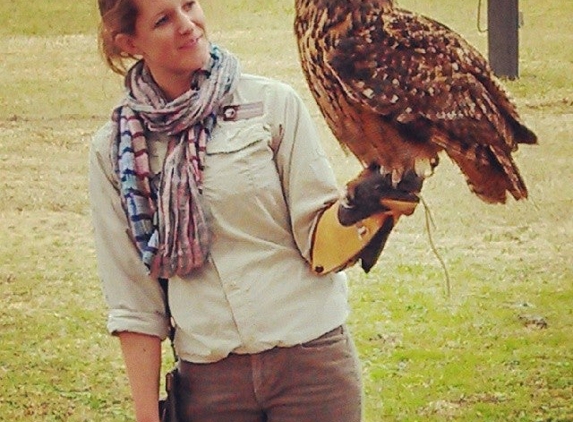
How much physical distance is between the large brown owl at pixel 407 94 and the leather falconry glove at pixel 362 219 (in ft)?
0.06

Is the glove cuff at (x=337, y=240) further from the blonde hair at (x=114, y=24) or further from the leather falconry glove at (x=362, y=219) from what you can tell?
the blonde hair at (x=114, y=24)

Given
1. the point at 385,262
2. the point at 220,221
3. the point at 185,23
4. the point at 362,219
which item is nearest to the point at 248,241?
the point at 220,221

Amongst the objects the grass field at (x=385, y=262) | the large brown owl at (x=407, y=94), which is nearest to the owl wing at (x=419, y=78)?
the large brown owl at (x=407, y=94)

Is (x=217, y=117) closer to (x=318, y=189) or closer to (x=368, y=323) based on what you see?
(x=318, y=189)

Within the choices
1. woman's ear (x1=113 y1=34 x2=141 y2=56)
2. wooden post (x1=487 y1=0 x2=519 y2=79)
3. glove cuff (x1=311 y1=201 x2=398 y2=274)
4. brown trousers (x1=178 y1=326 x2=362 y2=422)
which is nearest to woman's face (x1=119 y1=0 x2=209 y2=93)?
woman's ear (x1=113 y1=34 x2=141 y2=56)

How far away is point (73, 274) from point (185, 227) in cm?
155

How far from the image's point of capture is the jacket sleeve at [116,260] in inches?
53.2

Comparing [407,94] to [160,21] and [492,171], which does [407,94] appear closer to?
[492,171]

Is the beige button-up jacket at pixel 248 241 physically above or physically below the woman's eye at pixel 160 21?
below

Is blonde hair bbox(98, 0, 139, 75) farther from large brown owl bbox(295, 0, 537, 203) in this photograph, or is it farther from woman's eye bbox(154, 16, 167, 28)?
large brown owl bbox(295, 0, 537, 203)

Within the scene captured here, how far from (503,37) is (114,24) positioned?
4.13 ft

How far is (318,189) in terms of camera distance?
1301mm

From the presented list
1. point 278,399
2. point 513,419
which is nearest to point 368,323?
point 513,419

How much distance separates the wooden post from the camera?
2.29 meters
